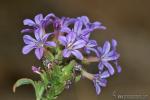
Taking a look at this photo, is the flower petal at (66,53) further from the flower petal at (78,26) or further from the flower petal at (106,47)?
the flower petal at (106,47)

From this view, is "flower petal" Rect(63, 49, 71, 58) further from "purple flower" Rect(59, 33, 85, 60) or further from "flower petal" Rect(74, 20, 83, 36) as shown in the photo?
"flower petal" Rect(74, 20, 83, 36)

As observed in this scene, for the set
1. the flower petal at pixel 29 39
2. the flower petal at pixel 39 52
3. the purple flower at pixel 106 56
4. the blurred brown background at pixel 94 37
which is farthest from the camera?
the blurred brown background at pixel 94 37

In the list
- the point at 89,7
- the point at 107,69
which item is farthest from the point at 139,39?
the point at 107,69

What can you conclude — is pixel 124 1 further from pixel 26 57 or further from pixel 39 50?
pixel 39 50

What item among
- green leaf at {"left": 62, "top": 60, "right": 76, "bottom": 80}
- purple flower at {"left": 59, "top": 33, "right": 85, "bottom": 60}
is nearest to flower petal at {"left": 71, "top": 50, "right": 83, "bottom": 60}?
purple flower at {"left": 59, "top": 33, "right": 85, "bottom": 60}

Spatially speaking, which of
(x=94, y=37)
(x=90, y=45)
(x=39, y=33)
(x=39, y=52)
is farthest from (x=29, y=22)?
(x=94, y=37)

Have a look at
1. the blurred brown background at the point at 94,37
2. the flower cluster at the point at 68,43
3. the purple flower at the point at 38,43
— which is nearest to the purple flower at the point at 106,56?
the flower cluster at the point at 68,43

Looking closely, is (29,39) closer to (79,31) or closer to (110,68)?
(79,31)
